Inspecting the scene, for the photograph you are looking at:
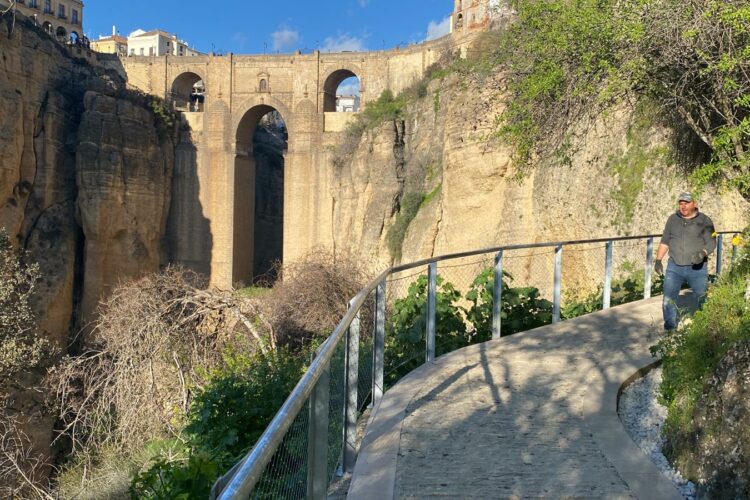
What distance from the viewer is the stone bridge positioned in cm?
3412

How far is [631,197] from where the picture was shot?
14.6 m

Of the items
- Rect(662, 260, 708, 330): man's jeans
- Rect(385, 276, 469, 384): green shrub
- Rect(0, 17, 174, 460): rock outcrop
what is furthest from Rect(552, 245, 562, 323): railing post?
Rect(0, 17, 174, 460): rock outcrop

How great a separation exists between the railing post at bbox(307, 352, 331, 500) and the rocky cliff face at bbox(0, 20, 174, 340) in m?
28.5

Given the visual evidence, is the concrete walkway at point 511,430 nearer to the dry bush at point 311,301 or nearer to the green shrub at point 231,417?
the green shrub at point 231,417

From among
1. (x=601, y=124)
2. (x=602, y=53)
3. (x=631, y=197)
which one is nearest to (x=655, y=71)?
(x=602, y=53)

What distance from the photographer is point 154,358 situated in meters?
11.2

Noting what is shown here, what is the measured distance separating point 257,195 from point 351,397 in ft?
121

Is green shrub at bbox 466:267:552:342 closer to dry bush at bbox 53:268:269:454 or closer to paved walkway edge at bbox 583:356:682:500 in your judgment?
paved walkway edge at bbox 583:356:682:500

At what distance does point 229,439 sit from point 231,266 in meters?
29.3

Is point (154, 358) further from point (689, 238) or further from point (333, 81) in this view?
point (333, 81)

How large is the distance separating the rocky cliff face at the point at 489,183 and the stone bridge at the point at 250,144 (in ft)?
6.35

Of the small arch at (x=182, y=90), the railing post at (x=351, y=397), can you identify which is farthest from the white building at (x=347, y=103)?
the railing post at (x=351, y=397)

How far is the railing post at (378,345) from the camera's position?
490 cm

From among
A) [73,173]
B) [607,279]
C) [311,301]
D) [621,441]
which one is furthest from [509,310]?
[73,173]
